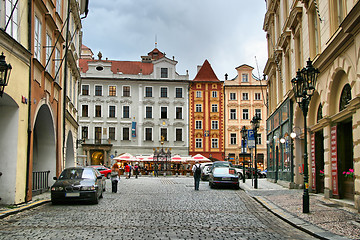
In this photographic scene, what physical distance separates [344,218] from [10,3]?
485 inches

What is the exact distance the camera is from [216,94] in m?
68.8

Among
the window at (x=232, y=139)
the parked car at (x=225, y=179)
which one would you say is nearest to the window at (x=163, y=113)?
the window at (x=232, y=139)

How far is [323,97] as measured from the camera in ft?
59.2

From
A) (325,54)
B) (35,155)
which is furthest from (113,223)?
(35,155)

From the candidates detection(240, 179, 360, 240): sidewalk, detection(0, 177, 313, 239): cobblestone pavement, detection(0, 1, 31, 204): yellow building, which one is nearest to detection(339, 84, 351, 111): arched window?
detection(240, 179, 360, 240): sidewalk

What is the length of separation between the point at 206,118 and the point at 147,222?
5638 cm

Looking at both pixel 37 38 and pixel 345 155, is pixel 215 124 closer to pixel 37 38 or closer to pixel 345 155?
pixel 37 38

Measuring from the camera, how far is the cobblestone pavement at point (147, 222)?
9914 mm

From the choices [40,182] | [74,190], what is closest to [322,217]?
[74,190]

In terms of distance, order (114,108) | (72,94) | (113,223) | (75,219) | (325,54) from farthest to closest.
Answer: (114,108) < (72,94) < (325,54) < (75,219) < (113,223)

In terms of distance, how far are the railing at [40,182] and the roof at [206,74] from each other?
4936 centimetres

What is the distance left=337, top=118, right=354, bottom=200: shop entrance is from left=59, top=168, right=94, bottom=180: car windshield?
31.5ft

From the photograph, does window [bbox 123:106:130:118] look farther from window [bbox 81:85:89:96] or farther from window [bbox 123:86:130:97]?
window [bbox 81:85:89:96]

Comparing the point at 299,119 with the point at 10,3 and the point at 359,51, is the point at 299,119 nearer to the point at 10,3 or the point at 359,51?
the point at 359,51
